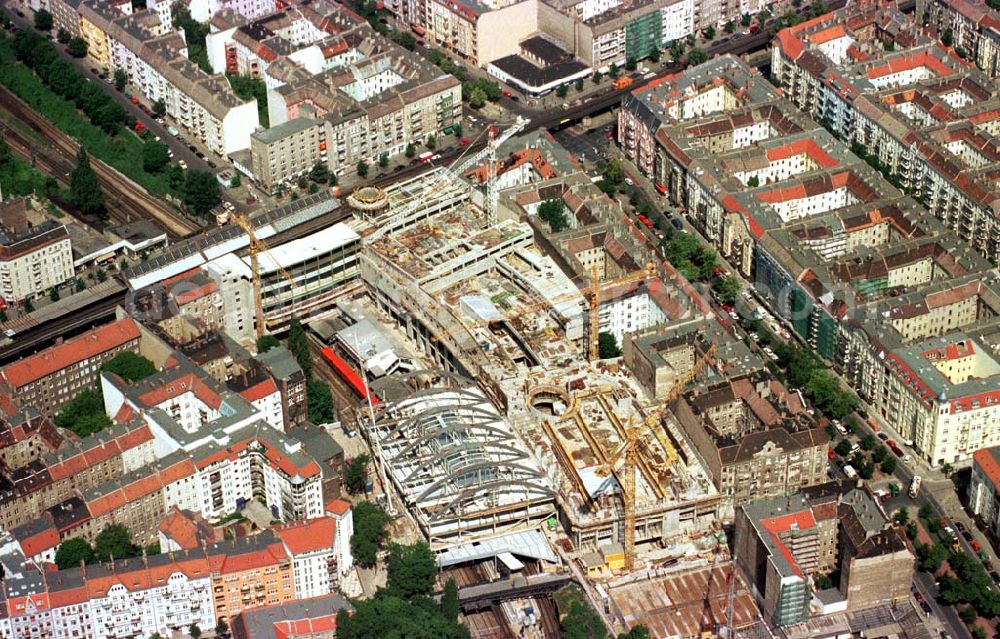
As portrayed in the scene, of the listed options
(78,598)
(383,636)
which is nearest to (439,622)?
(383,636)

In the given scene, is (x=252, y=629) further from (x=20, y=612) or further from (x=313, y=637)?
(x=20, y=612)

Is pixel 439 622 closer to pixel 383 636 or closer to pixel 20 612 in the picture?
pixel 383 636

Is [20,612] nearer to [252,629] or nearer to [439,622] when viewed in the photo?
[252,629]

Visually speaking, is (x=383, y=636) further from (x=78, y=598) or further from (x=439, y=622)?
(x=78, y=598)

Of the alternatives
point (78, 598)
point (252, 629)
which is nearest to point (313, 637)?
point (252, 629)

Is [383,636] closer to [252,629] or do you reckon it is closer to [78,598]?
[252,629]

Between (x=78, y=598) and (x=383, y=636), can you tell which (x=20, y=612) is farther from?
(x=383, y=636)
